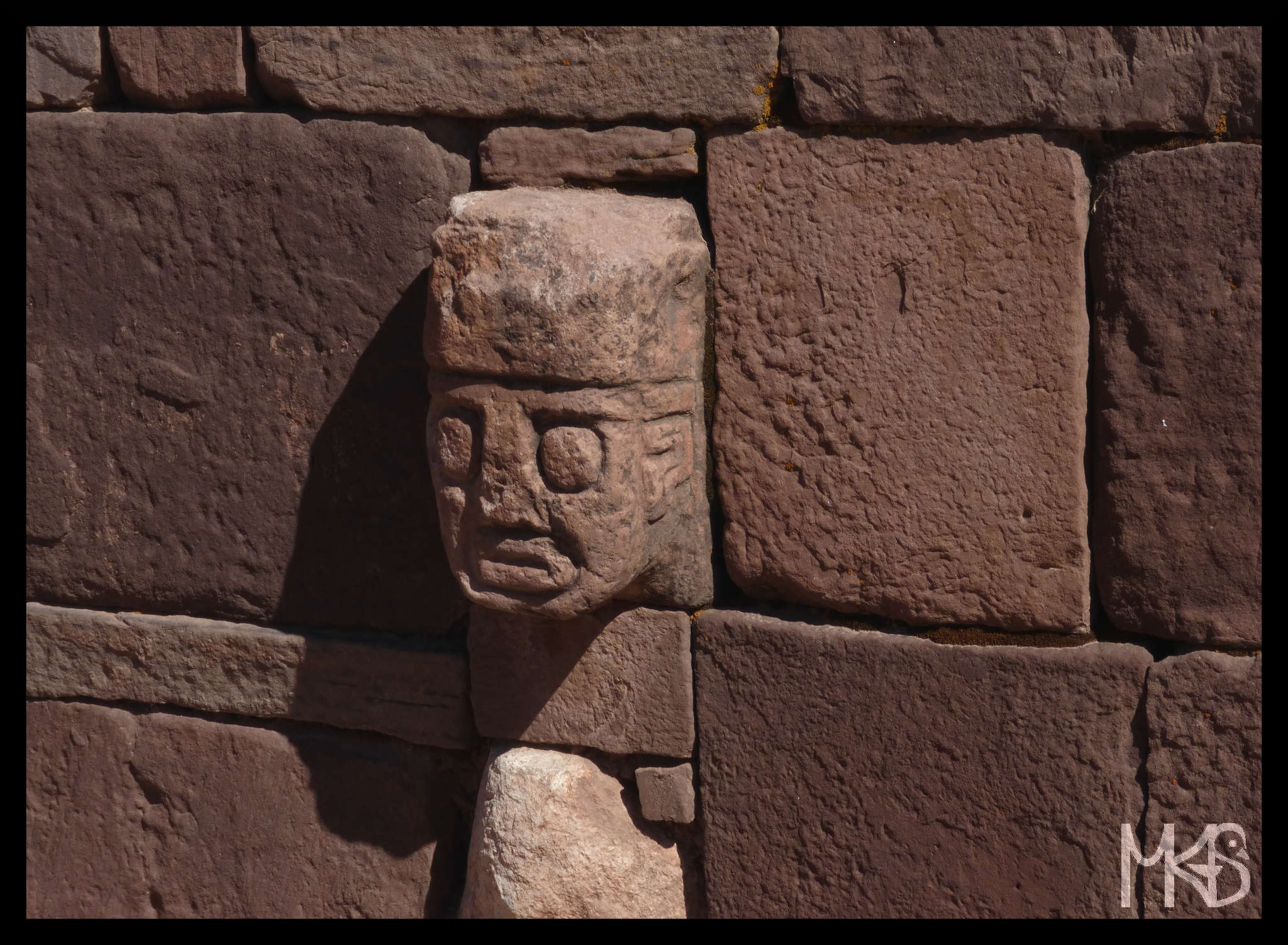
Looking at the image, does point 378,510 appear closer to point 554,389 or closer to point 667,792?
point 554,389

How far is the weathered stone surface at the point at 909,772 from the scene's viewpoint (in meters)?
2.14

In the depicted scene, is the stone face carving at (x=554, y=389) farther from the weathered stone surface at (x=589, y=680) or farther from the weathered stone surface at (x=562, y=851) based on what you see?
the weathered stone surface at (x=562, y=851)

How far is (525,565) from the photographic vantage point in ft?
6.87

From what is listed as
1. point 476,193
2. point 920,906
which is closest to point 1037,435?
point 920,906

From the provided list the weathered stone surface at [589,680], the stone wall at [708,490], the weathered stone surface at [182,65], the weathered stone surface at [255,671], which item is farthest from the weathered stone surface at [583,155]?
the weathered stone surface at [255,671]

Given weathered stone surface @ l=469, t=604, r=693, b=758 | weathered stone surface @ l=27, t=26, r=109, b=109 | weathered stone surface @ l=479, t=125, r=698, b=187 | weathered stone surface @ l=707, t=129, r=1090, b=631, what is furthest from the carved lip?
weathered stone surface @ l=27, t=26, r=109, b=109

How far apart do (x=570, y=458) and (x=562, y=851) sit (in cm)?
84

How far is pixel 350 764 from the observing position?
2668 mm

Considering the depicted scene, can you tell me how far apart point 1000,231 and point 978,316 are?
5.7 inches

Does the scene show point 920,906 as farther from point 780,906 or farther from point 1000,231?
point 1000,231

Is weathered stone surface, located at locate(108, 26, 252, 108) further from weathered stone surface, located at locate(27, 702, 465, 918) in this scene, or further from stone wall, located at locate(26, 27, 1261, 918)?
weathered stone surface, located at locate(27, 702, 465, 918)

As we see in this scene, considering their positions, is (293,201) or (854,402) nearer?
(854,402)

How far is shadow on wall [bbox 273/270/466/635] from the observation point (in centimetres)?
247

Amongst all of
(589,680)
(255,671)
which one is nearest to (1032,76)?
(589,680)
